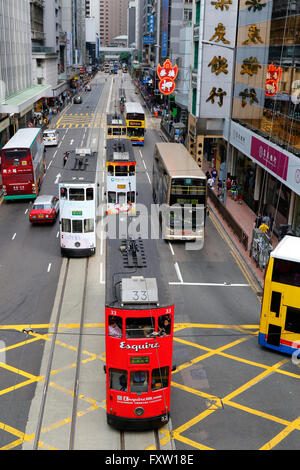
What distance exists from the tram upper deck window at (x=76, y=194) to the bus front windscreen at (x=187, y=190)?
16.4ft

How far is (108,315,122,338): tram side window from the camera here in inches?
503

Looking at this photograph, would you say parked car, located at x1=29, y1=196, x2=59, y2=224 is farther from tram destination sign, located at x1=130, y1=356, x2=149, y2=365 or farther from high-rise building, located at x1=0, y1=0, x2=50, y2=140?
tram destination sign, located at x1=130, y1=356, x2=149, y2=365

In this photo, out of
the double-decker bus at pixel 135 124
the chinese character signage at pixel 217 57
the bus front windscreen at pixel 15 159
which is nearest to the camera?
the bus front windscreen at pixel 15 159

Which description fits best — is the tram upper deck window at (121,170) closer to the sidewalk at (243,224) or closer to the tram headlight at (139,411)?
the sidewalk at (243,224)

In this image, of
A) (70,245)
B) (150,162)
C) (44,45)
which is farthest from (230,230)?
(44,45)

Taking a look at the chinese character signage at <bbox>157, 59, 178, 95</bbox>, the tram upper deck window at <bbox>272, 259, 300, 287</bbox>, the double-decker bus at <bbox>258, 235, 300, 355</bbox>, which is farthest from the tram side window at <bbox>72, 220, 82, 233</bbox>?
the chinese character signage at <bbox>157, 59, 178, 95</bbox>

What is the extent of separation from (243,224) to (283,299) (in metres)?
16.8

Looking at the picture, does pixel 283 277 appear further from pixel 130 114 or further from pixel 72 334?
pixel 130 114

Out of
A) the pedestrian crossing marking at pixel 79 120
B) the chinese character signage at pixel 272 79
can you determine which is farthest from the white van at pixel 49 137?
the chinese character signage at pixel 272 79

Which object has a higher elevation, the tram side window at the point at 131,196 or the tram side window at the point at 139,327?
the tram side window at the point at 139,327

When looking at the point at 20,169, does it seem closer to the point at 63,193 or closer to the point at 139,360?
the point at 63,193

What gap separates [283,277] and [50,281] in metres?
11.5

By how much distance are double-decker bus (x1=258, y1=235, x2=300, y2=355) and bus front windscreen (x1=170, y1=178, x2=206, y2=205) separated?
10.7 m

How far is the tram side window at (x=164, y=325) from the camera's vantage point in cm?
1284
